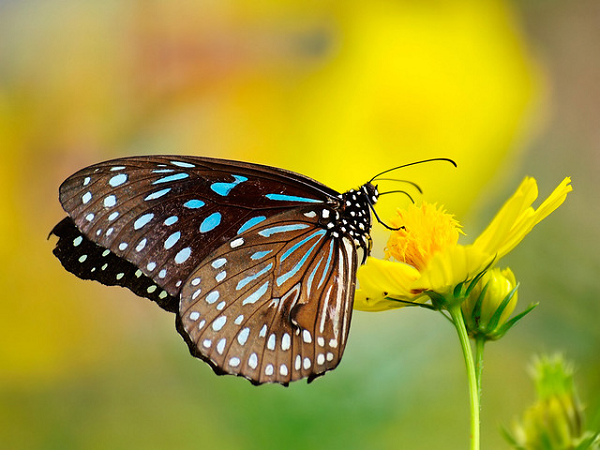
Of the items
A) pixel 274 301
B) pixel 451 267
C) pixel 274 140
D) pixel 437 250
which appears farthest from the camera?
pixel 274 140

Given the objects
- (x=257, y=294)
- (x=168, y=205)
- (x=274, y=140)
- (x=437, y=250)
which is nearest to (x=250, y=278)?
(x=257, y=294)

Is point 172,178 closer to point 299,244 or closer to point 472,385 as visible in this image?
point 299,244

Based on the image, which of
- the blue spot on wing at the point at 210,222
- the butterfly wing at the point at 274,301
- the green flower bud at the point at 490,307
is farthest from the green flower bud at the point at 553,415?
the blue spot on wing at the point at 210,222

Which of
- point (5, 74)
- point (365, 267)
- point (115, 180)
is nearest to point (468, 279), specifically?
point (365, 267)

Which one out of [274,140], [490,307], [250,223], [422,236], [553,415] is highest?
[274,140]

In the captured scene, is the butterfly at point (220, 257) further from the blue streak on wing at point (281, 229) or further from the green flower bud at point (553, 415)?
the green flower bud at point (553, 415)

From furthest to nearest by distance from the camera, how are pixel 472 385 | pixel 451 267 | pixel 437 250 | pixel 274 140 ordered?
pixel 274 140, pixel 437 250, pixel 451 267, pixel 472 385

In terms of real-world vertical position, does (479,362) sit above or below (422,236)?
below
